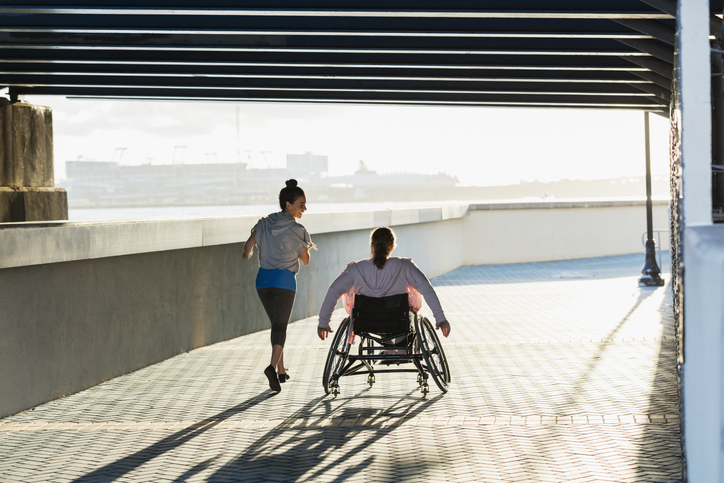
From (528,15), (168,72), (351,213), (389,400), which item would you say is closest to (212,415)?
(389,400)

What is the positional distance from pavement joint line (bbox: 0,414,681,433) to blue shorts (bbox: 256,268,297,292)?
144 cm

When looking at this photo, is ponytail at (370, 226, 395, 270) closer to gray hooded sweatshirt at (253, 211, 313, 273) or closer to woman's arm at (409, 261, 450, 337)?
woman's arm at (409, 261, 450, 337)

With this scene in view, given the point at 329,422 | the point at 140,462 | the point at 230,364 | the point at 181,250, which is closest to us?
the point at 140,462

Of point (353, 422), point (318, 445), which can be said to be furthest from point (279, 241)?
point (318, 445)

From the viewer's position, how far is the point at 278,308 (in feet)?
23.5

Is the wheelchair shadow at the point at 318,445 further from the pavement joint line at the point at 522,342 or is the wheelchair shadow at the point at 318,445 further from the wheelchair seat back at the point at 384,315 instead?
the pavement joint line at the point at 522,342

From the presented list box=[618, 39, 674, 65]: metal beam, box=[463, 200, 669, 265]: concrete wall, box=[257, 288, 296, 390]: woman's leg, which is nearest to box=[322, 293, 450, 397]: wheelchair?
box=[257, 288, 296, 390]: woman's leg

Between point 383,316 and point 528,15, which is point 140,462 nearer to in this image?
point 383,316

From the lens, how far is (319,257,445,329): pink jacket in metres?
6.66

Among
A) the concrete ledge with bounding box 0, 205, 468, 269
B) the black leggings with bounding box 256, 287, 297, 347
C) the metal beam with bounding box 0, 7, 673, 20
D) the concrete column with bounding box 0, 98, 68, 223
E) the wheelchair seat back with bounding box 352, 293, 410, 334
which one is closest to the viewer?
the concrete ledge with bounding box 0, 205, 468, 269

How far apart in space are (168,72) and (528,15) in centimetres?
474

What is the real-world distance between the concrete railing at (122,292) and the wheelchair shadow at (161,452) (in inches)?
62.3

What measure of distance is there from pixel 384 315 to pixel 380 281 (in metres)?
0.29

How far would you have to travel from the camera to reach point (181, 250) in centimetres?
923
